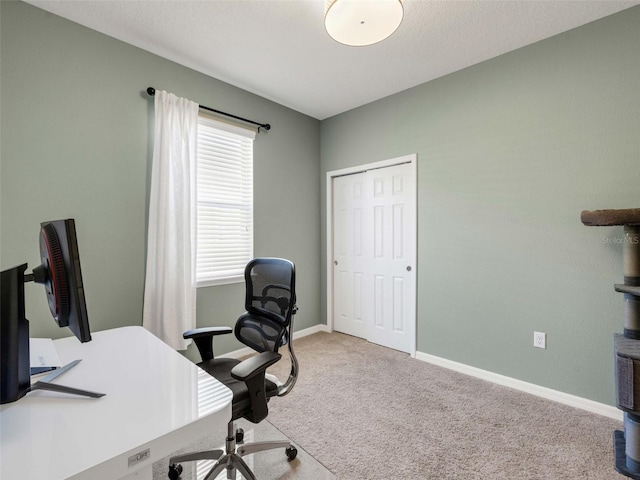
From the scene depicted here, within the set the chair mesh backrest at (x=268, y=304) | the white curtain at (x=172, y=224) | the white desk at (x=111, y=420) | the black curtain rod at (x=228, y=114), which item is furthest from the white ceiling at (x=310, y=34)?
the white desk at (x=111, y=420)

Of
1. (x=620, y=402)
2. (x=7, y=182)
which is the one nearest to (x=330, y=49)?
(x=7, y=182)

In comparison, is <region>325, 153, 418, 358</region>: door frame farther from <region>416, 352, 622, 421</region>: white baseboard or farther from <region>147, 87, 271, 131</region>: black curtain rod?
<region>147, 87, 271, 131</region>: black curtain rod

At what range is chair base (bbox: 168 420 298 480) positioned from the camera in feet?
4.68

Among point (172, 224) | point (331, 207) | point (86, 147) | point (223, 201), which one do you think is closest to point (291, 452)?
point (172, 224)

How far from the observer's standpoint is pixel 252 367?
4.31 feet

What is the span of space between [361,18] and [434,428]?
255cm

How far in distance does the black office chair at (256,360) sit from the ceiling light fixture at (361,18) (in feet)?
4.62

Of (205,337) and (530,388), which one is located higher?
(205,337)

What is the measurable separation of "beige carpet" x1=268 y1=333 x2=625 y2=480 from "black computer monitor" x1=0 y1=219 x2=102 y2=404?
144 cm

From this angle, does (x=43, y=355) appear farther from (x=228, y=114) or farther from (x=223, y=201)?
(x=228, y=114)

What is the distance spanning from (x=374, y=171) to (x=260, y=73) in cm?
155

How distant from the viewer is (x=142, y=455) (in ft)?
2.54

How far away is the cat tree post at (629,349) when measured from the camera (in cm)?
157

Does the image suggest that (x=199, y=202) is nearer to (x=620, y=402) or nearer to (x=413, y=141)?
(x=413, y=141)
